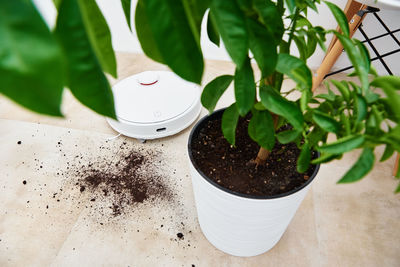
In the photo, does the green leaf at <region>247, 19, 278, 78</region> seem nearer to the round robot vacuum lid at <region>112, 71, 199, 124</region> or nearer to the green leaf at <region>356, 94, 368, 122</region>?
the green leaf at <region>356, 94, 368, 122</region>

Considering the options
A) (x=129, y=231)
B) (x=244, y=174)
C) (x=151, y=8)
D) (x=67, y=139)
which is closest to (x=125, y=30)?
(x=67, y=139)

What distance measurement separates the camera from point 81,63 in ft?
0.73

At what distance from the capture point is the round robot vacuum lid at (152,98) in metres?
1.08

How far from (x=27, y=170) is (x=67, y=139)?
193 millimetres

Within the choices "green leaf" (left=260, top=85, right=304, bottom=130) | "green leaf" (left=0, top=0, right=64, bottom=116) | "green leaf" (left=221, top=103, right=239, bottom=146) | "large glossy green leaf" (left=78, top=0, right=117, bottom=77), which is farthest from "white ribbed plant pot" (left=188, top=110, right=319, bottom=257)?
"green leaf" (left=0, top=0, right=64, bottom=116)

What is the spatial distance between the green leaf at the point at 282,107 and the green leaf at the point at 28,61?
298mm

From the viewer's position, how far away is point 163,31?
220 mm

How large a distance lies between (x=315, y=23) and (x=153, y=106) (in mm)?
933

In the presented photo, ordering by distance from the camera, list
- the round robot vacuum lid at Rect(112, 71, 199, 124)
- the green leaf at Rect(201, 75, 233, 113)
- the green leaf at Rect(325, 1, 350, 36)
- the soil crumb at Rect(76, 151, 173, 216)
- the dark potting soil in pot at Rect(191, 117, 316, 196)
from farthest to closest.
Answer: the round robot vacuum lid at Rect(112, 71, 199, 124) → the soil crumb at Rect(76, 151, 173, 216) → the dark potting soil in pot at Rect(191, 117, 316, 196) → the green leaf at Rect(201, 75, 233, 113) → the green leaf at Rect(325, 1, 350, 36)

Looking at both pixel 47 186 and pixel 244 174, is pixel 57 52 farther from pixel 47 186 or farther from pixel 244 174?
pixel 47 186

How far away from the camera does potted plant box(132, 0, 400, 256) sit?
0.24 meters

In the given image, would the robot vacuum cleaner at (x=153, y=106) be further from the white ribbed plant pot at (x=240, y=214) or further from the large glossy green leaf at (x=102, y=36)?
the large glossy green leaf at (x=102, y=36)

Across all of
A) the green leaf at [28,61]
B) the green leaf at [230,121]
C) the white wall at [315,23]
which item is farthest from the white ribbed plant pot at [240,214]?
the white wall at [315,23]

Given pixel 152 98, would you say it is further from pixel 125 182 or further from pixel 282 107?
pixel 282 107
